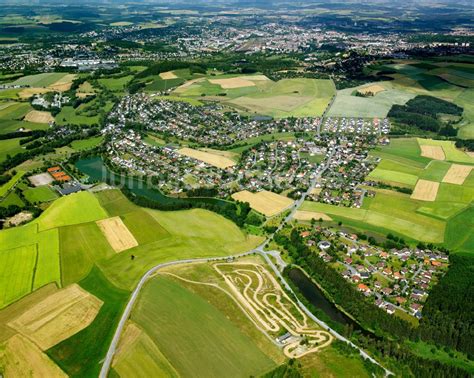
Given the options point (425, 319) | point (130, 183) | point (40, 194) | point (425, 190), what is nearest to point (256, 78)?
point (130, 183)

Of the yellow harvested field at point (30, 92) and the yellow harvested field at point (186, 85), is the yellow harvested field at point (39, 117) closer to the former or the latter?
the yellow harvested field at point (30, 92)

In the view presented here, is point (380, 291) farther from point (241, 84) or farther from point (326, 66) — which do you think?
point (326, 66)

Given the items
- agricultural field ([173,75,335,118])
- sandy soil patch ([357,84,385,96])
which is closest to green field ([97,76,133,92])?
agricultural field ([173,75,335,118])

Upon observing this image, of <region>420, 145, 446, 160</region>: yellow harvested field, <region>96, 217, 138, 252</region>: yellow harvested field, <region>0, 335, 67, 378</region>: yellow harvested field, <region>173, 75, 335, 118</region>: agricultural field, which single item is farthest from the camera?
<region>173, 75, 335, 118</region>: agricultural field

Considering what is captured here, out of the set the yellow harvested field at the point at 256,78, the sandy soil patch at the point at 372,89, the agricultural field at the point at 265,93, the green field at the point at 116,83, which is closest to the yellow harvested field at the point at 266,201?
the agricultural field at the point at 265,93

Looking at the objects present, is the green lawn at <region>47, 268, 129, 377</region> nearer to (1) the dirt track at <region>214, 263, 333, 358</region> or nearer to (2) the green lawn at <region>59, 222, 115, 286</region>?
(2) the green lawn at <region>59, 222, 115, 286</region>

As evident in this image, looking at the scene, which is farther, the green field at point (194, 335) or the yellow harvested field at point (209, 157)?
the yellow harvested field at point (209, 157)

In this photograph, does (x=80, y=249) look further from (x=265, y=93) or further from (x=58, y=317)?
(x=265, y=93)
